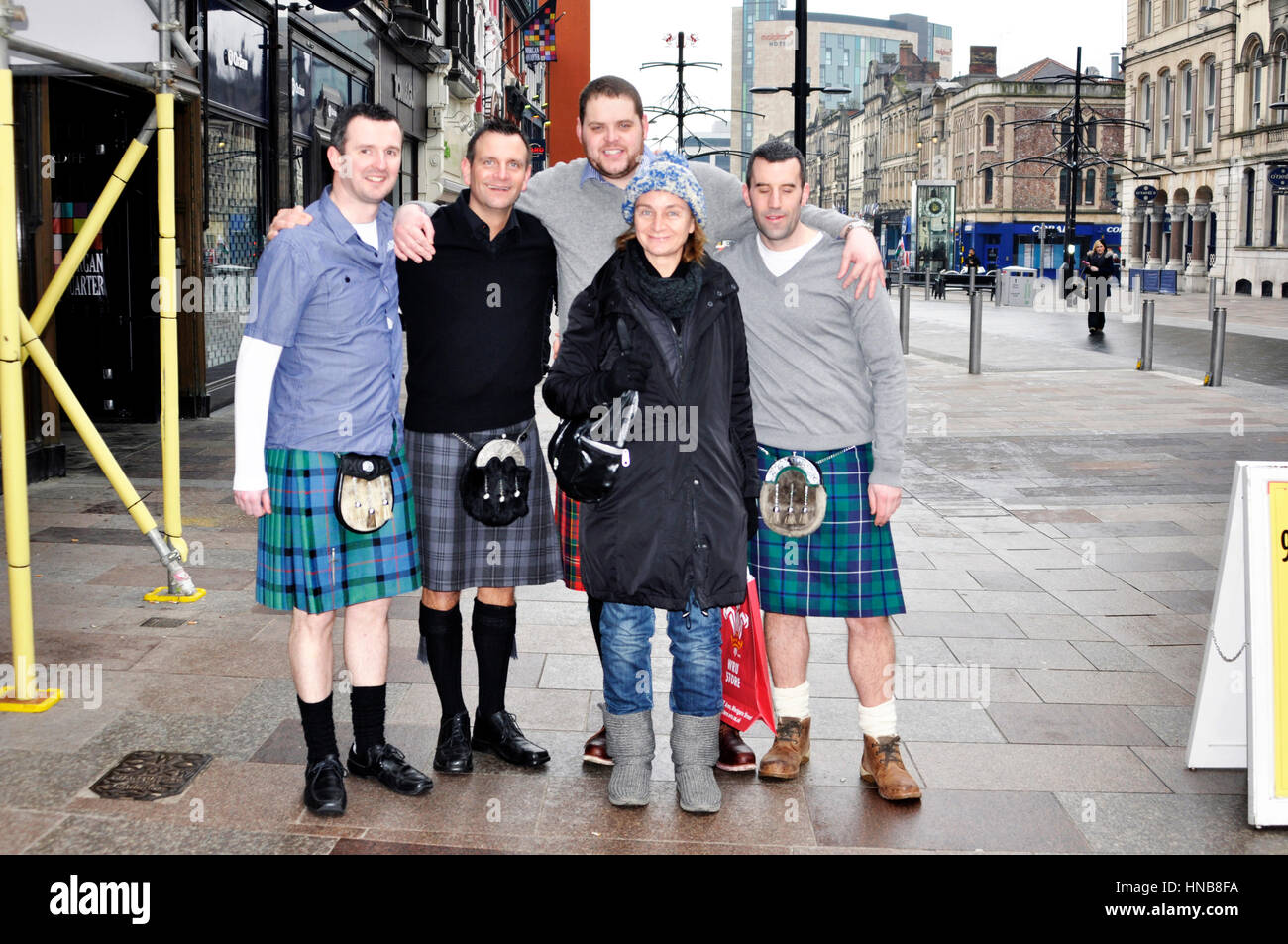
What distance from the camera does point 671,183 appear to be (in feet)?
12.0

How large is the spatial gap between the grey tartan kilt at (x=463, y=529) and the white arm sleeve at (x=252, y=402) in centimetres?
52

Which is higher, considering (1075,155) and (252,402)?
(1075,155)

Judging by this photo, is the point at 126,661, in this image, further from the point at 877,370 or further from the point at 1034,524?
the point at 1034,524

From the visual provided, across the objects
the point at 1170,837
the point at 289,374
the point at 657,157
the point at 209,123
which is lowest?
the point at 1170,837

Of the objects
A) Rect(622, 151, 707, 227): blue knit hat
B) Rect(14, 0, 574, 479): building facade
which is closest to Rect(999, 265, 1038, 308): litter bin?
Rect(14, 0, 574, 479): building facade

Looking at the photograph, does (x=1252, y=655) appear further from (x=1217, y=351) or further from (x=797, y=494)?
(x=1217, y=351)

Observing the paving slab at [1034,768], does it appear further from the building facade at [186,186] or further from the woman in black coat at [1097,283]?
the woman in black coat at [1097,283]

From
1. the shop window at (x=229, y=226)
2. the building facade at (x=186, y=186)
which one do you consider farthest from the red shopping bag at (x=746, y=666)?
the shop window at (x=229, y=226)

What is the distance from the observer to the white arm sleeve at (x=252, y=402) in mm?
3723

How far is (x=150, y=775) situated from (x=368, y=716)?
2.30ft

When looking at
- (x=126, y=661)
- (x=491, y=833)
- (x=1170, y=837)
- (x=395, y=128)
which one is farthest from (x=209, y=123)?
(x=1170, y=837)

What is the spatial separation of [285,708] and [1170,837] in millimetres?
2984

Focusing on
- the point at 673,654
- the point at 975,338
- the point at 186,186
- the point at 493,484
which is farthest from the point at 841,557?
the point at 975,338

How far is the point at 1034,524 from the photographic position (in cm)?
817
